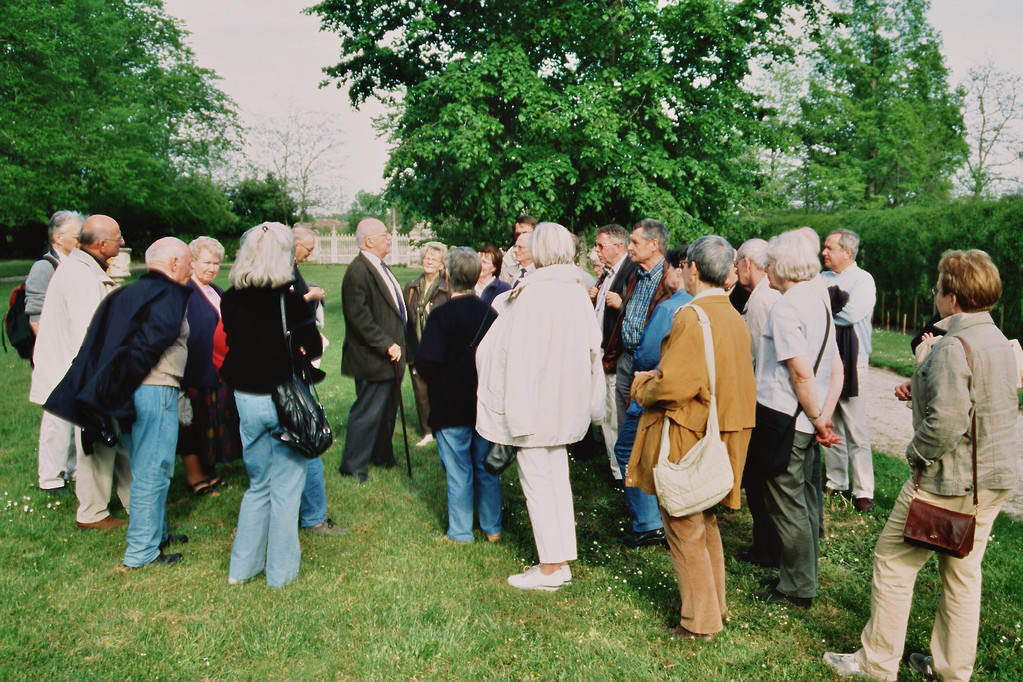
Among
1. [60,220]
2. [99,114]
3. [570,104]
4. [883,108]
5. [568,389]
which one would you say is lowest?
[568,389]

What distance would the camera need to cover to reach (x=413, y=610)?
13.6 ft

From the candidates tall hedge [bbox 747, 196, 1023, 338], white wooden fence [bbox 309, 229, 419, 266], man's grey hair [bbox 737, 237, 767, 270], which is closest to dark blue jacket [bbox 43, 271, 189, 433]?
man's grey hair [bbox 737, 237, 767, 270]

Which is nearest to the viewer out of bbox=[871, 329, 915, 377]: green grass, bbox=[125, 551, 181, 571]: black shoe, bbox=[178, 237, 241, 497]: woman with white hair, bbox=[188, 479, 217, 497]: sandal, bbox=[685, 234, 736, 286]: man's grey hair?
bbox=[685, 234, 736, 286]: man's grey hair

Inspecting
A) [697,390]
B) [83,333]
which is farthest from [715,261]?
[83,333]

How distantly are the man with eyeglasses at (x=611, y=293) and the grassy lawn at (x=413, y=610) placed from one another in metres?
0.71

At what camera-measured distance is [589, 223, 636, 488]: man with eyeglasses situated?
5992 mm

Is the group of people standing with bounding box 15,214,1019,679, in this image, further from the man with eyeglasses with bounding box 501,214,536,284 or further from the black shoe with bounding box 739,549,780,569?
the man with eyeglasses with bounding box 501,214,536,284

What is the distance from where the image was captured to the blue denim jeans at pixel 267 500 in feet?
13.8

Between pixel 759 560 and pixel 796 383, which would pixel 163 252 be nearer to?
pixel 796 383

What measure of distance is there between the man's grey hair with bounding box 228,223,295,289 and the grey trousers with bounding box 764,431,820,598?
3060 millimetres

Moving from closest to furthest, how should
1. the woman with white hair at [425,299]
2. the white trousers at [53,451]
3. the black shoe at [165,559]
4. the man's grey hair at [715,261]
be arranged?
1. the man's grey hair at [715,261]
2. the black shoe at [165,559]
3. the white trousers at [53,451]
4. the woman with white hair at [425,299]

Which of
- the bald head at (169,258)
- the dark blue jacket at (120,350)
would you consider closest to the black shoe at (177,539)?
the dark blue jacket at (120,350)

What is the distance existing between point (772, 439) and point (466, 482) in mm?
2208

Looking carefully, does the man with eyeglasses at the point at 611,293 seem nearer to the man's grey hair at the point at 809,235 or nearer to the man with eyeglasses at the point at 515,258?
the man's grey hair at the point at 809,235
